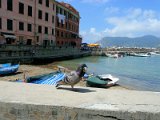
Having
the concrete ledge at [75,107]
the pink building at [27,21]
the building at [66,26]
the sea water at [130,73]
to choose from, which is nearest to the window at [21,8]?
the pink building at [27,21]

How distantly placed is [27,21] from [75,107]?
4859cm

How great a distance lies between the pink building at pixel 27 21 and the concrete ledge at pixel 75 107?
4040 centimetres

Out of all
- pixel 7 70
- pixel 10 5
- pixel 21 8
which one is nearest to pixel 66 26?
pixel 21 8

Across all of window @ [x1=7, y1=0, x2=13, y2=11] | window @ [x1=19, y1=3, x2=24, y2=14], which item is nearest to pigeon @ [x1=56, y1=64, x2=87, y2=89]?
window @ [x1=7, y1=0, x2=13, y2=11]

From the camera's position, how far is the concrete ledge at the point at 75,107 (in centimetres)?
414

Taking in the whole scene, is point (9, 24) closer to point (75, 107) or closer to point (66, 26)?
point (66, 26)

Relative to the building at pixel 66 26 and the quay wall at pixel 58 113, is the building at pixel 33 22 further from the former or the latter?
the quay wall at pixel 58 113

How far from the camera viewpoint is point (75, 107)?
4.24 meters

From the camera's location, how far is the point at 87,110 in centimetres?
418

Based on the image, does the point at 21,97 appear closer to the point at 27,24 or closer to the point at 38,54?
the point at 38,54

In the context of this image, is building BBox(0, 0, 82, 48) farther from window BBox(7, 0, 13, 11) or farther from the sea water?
the sea water

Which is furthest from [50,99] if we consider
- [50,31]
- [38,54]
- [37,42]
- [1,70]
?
[50,31]

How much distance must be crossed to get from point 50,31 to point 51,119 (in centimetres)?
6026

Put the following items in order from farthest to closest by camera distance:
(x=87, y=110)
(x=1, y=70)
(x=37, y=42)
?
(x=37, y=42)
(x=1, y=70)
(x=87, y=110)
